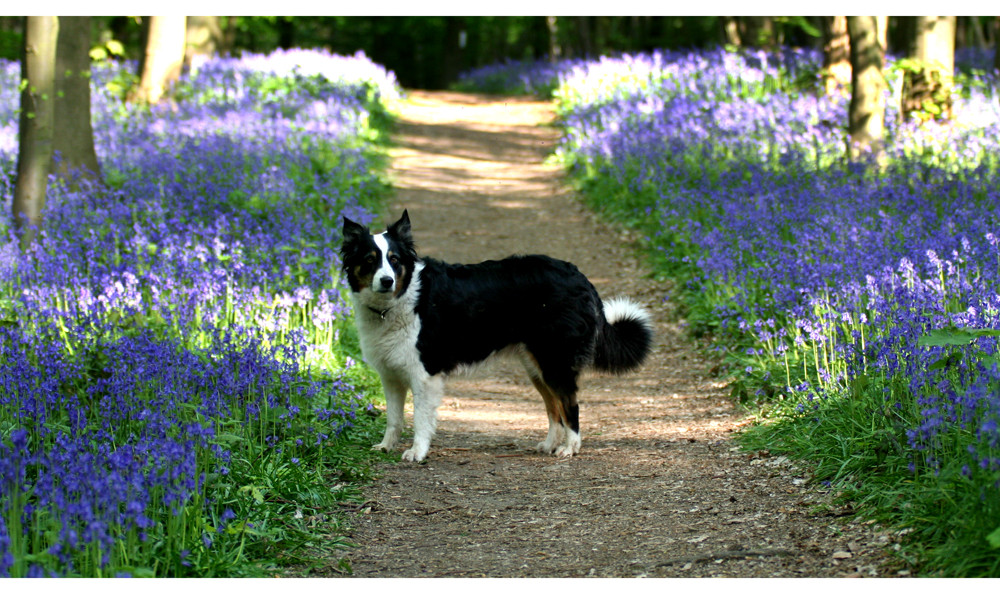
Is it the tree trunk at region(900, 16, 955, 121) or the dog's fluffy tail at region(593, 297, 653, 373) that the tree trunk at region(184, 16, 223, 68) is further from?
the dog's fluffy tail at region(593, 297, 653, 373)

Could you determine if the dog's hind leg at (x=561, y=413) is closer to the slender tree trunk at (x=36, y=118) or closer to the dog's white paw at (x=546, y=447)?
the dog's white paw at (x=546, y=447)

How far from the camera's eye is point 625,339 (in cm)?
607

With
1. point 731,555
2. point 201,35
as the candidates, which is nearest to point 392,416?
point 731,555

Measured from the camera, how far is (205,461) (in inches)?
159

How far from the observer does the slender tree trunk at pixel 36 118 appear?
333 inches

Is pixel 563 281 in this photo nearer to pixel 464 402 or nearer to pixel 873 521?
pixel 464 402

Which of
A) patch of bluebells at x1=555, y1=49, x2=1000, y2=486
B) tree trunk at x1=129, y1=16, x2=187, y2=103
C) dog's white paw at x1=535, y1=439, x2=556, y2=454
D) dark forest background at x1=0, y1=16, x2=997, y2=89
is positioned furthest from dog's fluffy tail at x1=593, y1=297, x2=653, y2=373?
dark forest background at x1=0, y1=16, x2=997, y2=89

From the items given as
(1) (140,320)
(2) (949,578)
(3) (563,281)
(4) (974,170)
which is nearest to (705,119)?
(4) (974,170)

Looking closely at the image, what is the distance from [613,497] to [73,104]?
8.14 meters

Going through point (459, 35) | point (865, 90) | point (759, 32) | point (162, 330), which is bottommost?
point (162, 330)

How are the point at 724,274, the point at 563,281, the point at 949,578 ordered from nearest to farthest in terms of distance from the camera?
the point at 949,578, the point at 563,281, the point at 724,274

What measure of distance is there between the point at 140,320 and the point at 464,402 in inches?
102

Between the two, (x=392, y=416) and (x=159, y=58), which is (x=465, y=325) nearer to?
(x=392, y=416)

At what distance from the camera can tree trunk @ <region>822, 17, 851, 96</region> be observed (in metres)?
14.7
